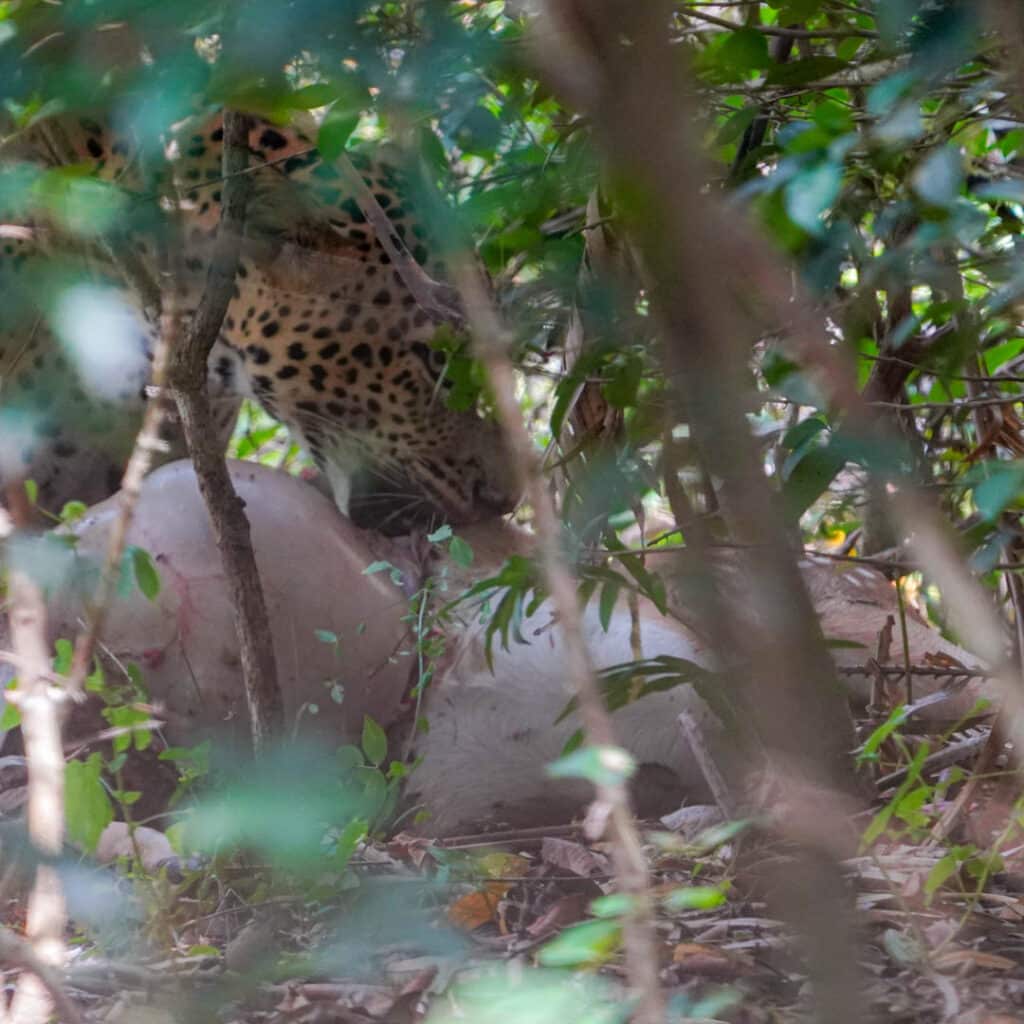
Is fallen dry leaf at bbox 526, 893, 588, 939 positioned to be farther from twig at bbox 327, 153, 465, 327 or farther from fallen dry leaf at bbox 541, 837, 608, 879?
twig at bbox 327, 153, 465, 327

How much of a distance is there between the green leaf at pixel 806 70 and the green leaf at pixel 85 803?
996 mm

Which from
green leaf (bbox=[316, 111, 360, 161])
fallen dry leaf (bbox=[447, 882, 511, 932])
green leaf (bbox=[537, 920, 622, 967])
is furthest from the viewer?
fallen dry leaf (bbox=[447, 882, 511, 932])

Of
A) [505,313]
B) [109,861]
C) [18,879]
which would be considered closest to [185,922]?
[109,861]

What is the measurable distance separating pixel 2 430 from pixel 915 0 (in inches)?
29.4

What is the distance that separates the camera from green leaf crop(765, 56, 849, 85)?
128 centimetres

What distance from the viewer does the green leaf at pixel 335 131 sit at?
1.12 metres

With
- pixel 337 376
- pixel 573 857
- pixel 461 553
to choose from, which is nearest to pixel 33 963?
pixel 573 857

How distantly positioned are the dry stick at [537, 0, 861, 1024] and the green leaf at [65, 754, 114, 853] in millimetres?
999

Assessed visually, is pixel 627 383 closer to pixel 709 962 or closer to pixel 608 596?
pixel 608 596

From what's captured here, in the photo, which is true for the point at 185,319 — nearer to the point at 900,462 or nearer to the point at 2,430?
the point at 2,430

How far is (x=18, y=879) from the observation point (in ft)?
3.48

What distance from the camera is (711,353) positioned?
53cm

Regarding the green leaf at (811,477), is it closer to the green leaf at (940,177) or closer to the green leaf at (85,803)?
the green leaf at (940,177)

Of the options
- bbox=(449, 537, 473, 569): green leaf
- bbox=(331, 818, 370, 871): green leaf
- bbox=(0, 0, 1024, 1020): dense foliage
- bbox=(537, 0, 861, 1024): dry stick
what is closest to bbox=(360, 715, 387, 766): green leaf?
bbox=(0, 0, 1024, 1020): dense foliage
